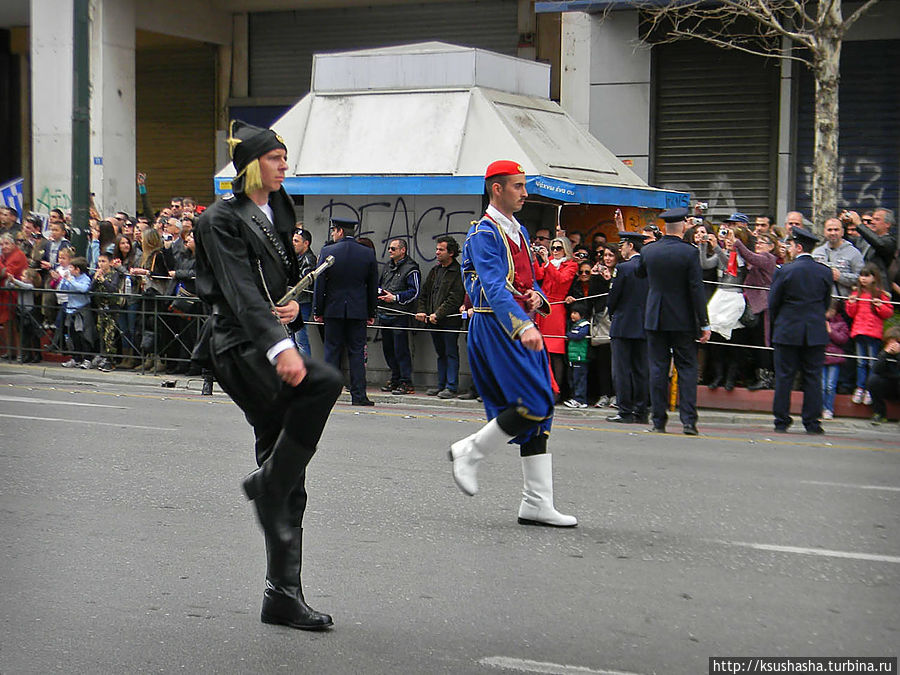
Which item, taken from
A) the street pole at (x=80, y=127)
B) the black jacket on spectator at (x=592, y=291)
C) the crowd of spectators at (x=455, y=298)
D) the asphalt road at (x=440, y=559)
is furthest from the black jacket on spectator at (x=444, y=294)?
the street pole at (x=80, y=127)

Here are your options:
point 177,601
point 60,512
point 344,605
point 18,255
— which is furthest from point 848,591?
point 18,255

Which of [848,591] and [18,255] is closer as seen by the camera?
[848,591]

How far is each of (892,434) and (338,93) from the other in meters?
8.59

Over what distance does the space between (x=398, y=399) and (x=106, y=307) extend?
452cm

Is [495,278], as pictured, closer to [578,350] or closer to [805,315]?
[805,315]

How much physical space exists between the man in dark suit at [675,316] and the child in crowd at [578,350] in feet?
8.07

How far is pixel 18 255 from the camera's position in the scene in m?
18.6

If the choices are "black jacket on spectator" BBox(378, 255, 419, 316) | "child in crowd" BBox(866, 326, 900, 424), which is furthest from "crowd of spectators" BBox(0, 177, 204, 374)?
"child in crowd" BBox(866, 326, 900, 424)

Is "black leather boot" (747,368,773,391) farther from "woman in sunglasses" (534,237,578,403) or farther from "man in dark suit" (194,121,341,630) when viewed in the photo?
"man in dark suit" (194,121,341,630)

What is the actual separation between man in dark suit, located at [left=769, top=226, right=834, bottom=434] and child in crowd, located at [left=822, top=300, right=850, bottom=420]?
1.28 meters

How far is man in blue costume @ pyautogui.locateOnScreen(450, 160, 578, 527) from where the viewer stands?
721 centimetres

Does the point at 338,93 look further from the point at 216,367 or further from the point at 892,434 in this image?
the point at 216,367

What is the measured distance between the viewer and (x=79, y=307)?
57.2ft

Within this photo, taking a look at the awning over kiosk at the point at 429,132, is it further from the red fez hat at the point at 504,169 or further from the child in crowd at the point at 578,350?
the red fez hat at the point at 504,169
